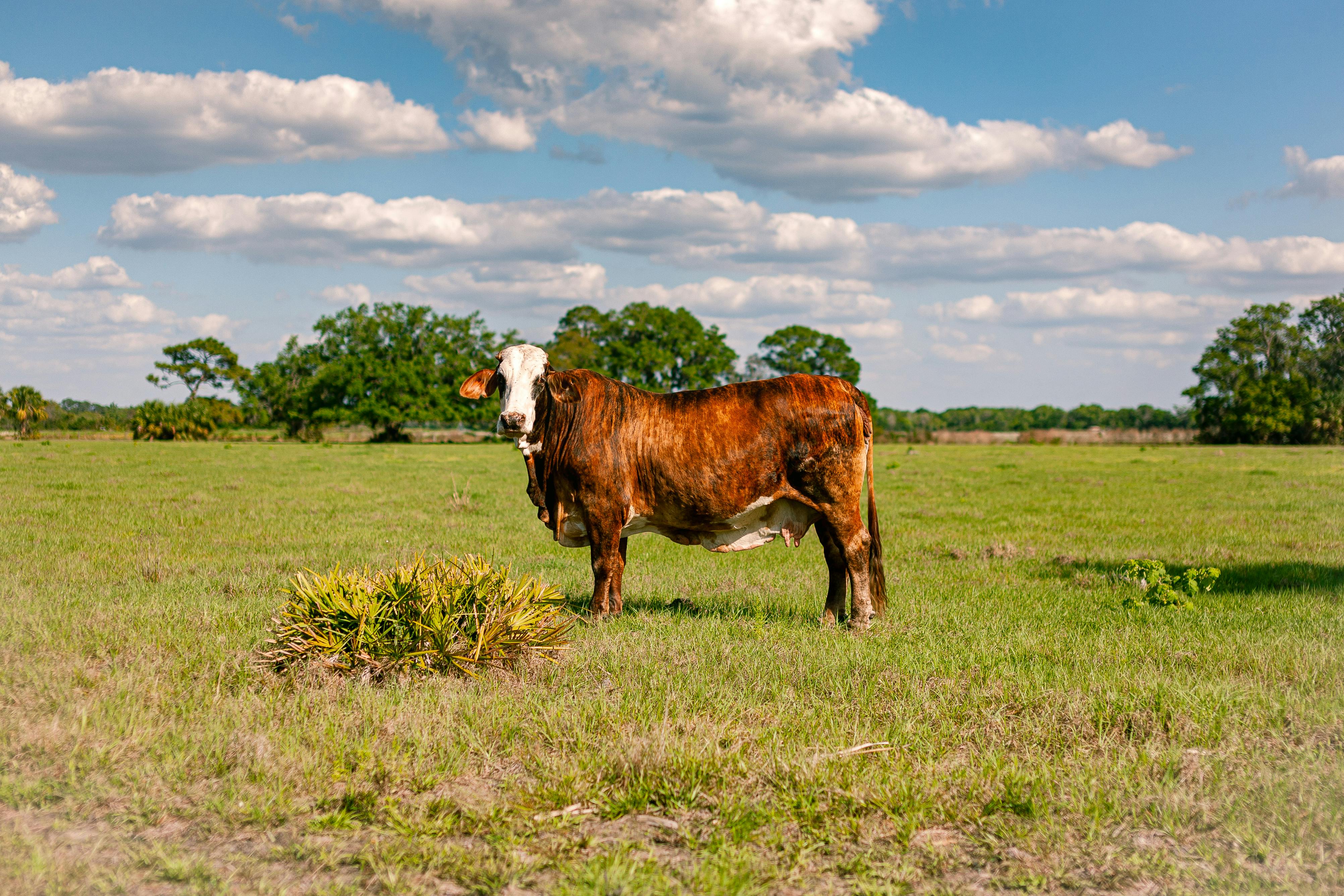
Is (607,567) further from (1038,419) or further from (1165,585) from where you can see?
(1038,419)

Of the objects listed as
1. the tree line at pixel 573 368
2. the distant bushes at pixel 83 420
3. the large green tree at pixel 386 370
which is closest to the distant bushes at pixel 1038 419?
the tree line at pixel 573 368

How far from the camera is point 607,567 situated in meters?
8.42

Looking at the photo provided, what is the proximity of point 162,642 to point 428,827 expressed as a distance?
14.1ft

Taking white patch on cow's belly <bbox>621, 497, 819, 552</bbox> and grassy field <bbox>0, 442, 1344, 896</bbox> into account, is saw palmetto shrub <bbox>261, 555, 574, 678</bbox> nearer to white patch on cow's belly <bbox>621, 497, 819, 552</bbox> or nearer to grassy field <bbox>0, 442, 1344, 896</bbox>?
grassy field <bbox>0, 442, 1344, 896</bbox>

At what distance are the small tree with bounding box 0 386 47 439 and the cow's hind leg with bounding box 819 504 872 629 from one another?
70.7m

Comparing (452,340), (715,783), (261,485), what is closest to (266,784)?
(715,783)

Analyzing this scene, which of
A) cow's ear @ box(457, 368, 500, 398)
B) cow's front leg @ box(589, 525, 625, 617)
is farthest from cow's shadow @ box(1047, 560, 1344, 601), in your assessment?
cow's ear @ box(457, 368, 500, 398)

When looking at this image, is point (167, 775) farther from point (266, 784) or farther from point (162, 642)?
point (162, 642)

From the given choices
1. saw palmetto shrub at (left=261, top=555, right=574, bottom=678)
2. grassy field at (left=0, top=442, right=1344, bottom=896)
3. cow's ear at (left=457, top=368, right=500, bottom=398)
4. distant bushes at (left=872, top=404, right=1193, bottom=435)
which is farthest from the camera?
distant bushes at (left=872, top=404, right=1193, bottom=435)

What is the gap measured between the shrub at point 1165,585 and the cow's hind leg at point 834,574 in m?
3.31

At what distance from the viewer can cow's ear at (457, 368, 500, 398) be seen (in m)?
7.89

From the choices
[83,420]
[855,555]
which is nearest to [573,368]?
[83,420]

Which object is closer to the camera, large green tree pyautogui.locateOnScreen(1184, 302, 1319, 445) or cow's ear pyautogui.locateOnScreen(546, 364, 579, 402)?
cow's ear pyautogui.locateOnScreen(546, 364, 579, 402)

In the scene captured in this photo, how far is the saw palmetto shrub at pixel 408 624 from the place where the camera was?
628 cm
